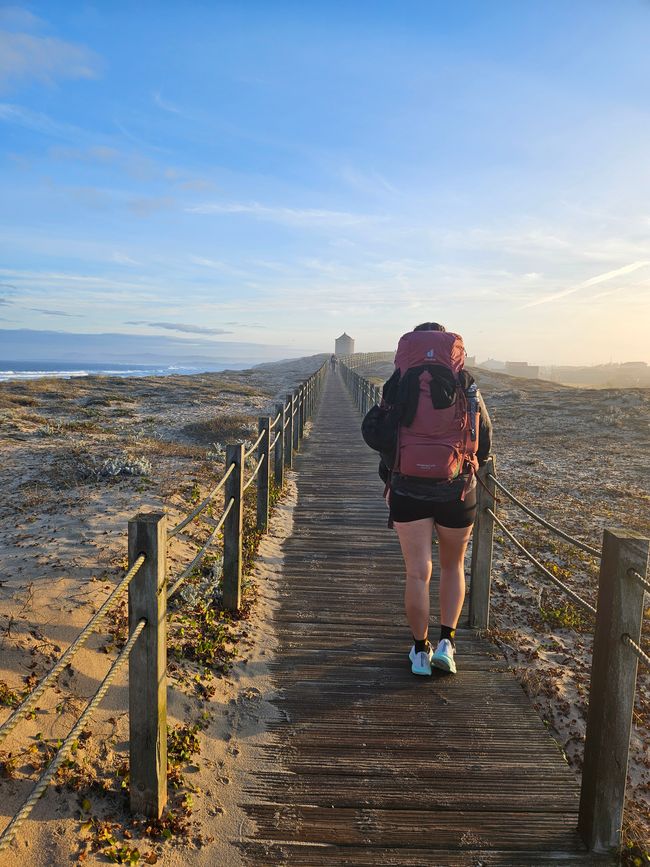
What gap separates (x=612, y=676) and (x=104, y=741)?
2.48 m

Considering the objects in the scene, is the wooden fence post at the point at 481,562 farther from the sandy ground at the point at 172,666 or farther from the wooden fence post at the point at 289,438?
the wooden fence post at the point at 289,438

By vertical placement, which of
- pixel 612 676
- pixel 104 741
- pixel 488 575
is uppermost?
pixel 612 676

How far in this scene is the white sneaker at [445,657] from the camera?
3941 millimetres

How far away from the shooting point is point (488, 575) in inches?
182

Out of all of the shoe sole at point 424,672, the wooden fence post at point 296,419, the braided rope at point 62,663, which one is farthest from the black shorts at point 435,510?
the wooden fence post at point 296,419

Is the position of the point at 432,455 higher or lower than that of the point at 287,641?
higher

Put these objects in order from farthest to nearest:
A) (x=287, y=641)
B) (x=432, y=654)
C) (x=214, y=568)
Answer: (x=214, y=568), (x=287, y=641), (x=432, y=654)

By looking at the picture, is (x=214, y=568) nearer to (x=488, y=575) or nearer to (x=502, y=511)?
(x=488, y=575)

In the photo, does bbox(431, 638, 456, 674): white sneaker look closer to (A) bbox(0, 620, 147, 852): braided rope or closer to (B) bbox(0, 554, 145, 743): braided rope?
(A) bbox(0, 620, 147, 852): braided rope

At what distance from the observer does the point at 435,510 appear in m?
3.45

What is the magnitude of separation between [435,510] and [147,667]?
6.05 feet

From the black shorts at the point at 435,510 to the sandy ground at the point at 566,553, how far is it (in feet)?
4.64

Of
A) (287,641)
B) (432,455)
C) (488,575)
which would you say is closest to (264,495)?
(287,641)

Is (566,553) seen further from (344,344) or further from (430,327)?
(344,344)
